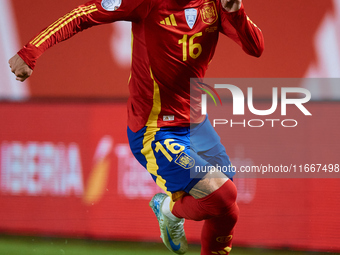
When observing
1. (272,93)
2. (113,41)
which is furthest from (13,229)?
(272,93)

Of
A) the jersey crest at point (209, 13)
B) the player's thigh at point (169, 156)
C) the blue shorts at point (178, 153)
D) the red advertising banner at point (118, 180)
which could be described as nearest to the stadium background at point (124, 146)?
the red advertising banner at point (118, 180)

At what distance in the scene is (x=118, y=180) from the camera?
146 inches

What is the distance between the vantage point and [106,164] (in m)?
3.73

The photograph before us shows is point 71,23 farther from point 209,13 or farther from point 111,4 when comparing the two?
point 209,13

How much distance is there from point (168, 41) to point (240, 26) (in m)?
0.38

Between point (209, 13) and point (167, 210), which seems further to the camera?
point (167, 210)

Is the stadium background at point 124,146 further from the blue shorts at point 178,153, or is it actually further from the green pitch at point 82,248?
the blue shorts at point 178,153

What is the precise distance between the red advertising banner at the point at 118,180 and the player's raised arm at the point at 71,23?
62.0 inches

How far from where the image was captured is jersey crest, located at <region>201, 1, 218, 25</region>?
92.4 inches

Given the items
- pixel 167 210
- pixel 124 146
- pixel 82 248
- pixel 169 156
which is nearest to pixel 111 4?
pixel 169 156

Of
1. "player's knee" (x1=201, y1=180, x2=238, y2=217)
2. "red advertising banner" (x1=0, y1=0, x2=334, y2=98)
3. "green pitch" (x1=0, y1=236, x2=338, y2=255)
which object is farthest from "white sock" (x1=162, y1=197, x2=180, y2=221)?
"red advertising banner" (x1=0, y1=0, x2=334, y2=98)

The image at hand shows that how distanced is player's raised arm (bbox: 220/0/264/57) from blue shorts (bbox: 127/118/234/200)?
1.72ft

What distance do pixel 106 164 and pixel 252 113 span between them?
1288 millimetres

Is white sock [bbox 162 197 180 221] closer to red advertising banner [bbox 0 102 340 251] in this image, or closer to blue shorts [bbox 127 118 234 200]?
blue shorts [bbox 127 118 234 200]
